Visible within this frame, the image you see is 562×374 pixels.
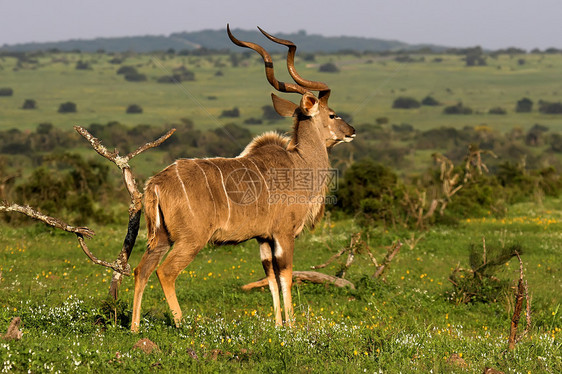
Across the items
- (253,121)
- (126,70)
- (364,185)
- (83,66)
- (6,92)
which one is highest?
(83,66)

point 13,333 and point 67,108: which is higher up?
point 13,333

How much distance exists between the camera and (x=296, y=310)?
876 cm

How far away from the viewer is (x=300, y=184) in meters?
8.10

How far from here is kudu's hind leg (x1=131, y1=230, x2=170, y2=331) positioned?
669 centimetres

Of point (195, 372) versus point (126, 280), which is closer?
point (195, 372)

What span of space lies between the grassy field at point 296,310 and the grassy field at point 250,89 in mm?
48894

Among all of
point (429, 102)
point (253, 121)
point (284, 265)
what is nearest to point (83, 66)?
point (253, 121)

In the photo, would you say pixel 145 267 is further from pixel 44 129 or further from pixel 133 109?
pixel 133 109

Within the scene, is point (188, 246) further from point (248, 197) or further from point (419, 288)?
point (419, 288)

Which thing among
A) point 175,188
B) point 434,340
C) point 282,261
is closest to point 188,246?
point 175,188

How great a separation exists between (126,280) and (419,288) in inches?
181

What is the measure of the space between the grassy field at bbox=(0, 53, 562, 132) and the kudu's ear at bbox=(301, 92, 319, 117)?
5325 cm

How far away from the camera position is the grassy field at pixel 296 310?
571 centimetres

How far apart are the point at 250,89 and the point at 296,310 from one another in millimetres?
106721
